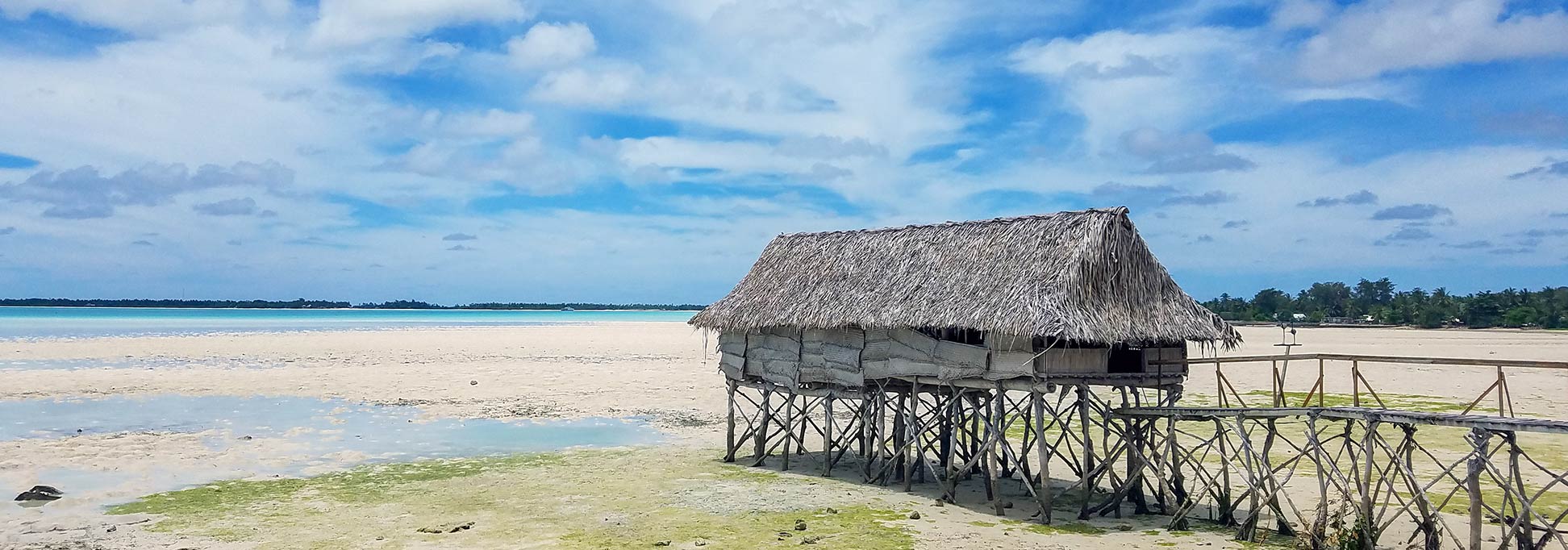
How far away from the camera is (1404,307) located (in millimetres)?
78688

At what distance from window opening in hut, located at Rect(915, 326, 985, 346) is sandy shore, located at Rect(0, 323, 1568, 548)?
269 cm

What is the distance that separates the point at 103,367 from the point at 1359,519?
122 feet

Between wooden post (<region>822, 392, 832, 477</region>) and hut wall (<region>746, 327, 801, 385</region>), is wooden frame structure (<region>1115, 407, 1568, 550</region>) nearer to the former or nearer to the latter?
wooden post (<region>822, 392, 832, 477</region>)

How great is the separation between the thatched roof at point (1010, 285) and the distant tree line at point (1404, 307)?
174 feet

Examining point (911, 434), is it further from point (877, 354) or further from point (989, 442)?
point (989, 442)

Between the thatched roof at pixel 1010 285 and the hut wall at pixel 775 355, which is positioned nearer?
the thatched roof at pixel 1010 285

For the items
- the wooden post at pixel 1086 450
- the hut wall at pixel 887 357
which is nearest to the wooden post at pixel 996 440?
the hut wall at pixel 887 357

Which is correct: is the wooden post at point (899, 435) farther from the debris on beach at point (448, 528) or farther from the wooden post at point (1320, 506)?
the debris on beach at point (448, 528)

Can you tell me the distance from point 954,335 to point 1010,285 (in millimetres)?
1748

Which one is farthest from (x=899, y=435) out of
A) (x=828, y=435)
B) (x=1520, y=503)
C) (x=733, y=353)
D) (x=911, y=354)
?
(x=1520, y=503)

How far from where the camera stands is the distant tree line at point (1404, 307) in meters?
70.2

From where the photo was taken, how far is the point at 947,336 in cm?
1507

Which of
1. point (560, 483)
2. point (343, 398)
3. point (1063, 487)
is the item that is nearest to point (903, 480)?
point (1063, 487)

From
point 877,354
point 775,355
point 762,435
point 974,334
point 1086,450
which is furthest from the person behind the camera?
point 762,435
